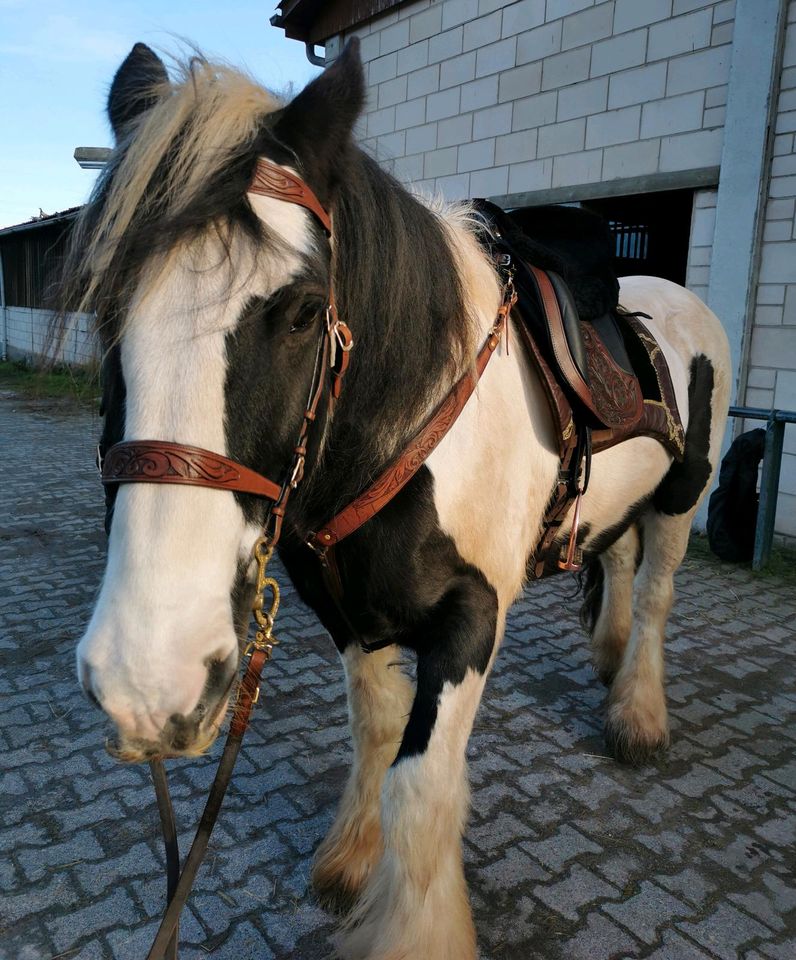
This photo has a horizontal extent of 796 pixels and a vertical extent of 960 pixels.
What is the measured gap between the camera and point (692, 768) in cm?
292

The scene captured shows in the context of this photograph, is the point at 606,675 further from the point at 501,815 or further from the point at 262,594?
the point at 262,594

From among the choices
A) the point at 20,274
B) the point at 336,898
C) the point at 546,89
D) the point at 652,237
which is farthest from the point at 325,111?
the point at 20,274

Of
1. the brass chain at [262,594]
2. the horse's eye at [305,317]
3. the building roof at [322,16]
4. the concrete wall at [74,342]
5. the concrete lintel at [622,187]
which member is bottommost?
the brass chain at [262,594]

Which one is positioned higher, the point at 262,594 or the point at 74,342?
the point at 74,342

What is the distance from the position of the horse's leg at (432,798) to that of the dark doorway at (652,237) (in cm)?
634

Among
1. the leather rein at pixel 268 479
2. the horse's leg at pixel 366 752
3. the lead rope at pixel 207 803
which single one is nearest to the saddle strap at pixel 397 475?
the leather rein at pixel 268 479

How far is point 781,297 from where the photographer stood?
5441 mm

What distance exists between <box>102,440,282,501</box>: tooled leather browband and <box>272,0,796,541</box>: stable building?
3799 mm

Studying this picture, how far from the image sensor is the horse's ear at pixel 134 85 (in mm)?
1540

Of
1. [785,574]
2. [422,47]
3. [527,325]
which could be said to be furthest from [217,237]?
[422,47]

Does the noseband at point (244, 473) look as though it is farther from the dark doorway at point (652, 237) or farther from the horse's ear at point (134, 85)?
the dark doorway at point (652, 237)

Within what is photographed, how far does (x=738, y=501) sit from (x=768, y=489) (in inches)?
11.7

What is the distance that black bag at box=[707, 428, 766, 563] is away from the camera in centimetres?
543

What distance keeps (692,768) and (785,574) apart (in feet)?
Answer: 9.44
